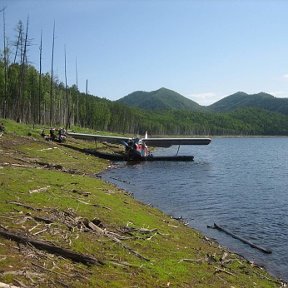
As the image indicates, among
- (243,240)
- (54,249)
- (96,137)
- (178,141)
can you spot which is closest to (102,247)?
(54,249)

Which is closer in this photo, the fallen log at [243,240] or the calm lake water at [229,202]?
the fallen log at [243,240]

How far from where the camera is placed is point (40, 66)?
3219 inches

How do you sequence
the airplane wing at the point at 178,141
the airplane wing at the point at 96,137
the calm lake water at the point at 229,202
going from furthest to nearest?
the airplane wing at the point at 178,141 → the airplane wing at the point at 96,137 → the calm lake water at the point at 229,202

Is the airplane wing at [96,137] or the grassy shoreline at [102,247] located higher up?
the airplane wing at [96,137]

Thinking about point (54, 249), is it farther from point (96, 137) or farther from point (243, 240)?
point (96, 137)

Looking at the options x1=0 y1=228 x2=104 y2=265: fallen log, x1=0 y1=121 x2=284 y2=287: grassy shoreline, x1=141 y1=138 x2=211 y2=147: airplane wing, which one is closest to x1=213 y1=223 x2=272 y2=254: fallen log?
x1=0 y1=121 x2=284 y2=287: grassy shoreline

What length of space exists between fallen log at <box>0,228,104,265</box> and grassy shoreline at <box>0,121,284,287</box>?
150mm

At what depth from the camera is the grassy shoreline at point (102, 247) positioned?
41.2ft

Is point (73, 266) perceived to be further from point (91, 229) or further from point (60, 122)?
point (60, 122)

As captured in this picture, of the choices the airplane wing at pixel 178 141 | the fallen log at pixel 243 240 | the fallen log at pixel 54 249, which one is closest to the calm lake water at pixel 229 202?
the fallen log at pixel 243 240

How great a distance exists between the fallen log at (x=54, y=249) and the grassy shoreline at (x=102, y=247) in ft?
0.49

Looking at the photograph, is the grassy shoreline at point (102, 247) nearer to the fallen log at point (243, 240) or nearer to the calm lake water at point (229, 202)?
the calm lake water at point (229, 202)

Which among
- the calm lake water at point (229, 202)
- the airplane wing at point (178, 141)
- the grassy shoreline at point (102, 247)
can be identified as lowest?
the calm lake water at point (229, 202)

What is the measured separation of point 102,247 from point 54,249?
2243 mm
